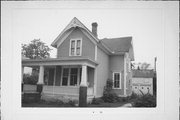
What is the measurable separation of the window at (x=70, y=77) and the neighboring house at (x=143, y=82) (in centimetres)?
154

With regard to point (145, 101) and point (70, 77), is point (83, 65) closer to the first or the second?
point (70, 77)

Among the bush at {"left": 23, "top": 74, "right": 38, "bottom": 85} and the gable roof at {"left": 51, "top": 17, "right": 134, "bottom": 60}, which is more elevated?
the gable roof at {"left": 51, "top": 17, "right": 134, "bottom": 60}

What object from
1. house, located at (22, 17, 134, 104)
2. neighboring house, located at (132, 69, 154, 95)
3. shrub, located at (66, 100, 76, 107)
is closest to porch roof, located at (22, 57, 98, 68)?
house, located at (22, 17, 134, 104)

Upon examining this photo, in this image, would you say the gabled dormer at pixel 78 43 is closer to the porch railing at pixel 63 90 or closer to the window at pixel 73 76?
the window at pixel 73 76

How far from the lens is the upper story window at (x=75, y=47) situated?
531 cm

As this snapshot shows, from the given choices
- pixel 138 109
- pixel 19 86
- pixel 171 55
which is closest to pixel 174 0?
pixel 171 55

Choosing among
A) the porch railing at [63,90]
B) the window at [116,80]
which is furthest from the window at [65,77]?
the window at [116,80]

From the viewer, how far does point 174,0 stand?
4.45m

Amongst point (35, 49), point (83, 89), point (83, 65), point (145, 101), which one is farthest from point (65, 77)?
point (145, 101)

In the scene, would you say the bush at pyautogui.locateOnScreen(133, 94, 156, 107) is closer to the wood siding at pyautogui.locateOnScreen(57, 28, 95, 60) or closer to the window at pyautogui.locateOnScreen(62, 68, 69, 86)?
the wood siding at pyautogui.locateOnScreen(57, 28, 95, 60)

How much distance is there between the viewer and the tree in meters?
4.73

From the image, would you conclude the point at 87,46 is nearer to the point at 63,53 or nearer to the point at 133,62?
the point at 63,53

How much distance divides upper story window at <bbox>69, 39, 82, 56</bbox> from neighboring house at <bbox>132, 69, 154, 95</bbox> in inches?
66.3

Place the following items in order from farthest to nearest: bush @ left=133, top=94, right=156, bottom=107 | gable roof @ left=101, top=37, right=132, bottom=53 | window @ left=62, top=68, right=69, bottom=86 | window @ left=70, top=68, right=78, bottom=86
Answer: window @ left=62, top=68, right=69, bottom=86, window @ left=70, top=68, right=78, bottom=86, gable roof @ left=101, top=37, right=132, bottom=53, bush @ left=133, top=94, right=156, bottom=107
